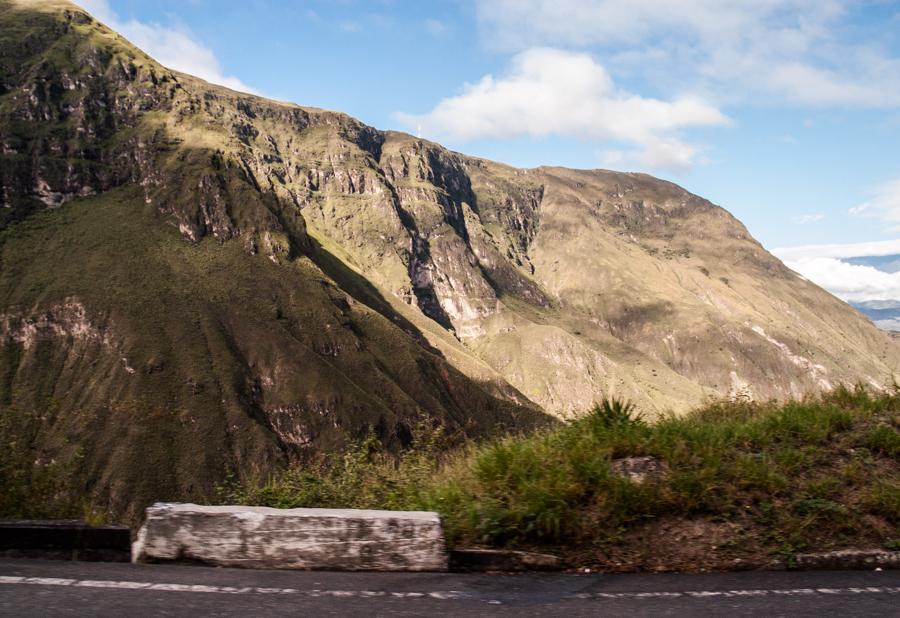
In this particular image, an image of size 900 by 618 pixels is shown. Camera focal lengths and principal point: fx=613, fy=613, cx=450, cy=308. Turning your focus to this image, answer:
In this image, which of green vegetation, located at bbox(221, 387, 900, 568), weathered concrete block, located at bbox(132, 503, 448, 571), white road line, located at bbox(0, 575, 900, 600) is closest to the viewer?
white road line, located at bbox(0, 575, 900, 600)

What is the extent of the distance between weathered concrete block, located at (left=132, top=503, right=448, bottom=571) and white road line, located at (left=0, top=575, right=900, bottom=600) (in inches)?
23.6

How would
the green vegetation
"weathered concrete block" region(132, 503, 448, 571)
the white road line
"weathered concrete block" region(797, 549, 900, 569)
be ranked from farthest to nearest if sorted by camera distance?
1. the green vegetation
2. "weathered concrete block" region(797, 549, 900, 569)
3. "weathered concrete block" region(132, 503, 448, 571)
4. the white road line

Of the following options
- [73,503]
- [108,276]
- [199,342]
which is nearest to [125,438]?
[199,342]

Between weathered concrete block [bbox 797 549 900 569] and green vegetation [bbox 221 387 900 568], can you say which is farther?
green vegetation [bbox 221 387 900 568]

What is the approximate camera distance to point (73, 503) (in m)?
7.78

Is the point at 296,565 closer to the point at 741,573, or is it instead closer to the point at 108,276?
the point at 741,573

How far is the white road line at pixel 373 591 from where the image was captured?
14.7 feet

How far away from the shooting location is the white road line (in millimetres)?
4480

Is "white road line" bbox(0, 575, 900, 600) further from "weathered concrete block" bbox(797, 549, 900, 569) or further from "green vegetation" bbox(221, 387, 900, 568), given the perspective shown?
"green vegetation" bbox(221, 387, 900, 568)

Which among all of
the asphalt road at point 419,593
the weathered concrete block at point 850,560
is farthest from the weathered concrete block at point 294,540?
the weathered concrete block at point 850,560

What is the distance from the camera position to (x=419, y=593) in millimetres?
4578

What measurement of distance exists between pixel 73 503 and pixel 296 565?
4379 millimetres

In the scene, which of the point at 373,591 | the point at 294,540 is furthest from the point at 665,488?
the point at 294,540

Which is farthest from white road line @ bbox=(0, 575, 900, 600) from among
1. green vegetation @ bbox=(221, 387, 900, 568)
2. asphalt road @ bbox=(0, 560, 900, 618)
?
green vegetation @ bbox=(221, 387, 900, 568)
